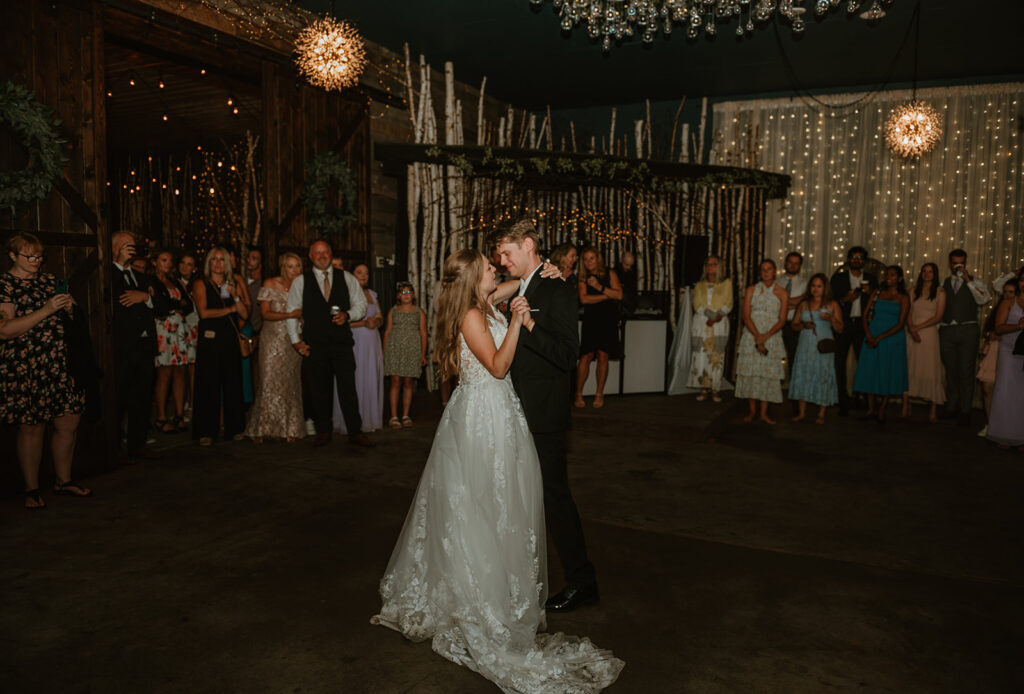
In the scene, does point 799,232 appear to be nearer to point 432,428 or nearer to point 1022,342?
point 1022,342

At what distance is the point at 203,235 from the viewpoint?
37.0ft

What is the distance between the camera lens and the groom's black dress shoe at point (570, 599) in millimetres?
2855

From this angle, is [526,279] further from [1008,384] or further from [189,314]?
[1008,384]

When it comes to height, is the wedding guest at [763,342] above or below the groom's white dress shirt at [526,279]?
below

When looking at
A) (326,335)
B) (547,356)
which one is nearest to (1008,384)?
(547,356)

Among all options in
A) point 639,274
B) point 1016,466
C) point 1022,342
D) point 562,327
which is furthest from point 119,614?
point 639,274

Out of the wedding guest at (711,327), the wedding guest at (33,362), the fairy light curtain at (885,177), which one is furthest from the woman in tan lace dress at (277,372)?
the fairy light curtain at (885,177)

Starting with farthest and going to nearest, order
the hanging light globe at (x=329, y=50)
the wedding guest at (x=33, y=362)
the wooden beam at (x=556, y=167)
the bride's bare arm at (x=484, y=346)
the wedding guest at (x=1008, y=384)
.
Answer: the wooden beam at (x=556, y=167) → the wedding guest at (x=1008, y=384) → the hanging light globe at (x=329, y=50) → the wedding guest at (x=33, y=362) → the bride's bare arm at (x=484, y=346)

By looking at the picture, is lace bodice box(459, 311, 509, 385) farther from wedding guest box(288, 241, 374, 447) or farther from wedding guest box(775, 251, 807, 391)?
wedding guest box(775, 251, 807, 391)

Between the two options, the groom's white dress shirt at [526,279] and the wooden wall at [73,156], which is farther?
the wooden wall at [73,156]

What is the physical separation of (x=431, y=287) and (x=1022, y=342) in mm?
5858

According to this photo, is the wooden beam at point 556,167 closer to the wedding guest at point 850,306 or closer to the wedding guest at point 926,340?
the wedding guest at point 850,306

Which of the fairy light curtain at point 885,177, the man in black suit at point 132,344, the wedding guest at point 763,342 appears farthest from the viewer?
the fairy light curtain at point 885,177

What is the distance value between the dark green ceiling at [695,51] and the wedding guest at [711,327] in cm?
270
